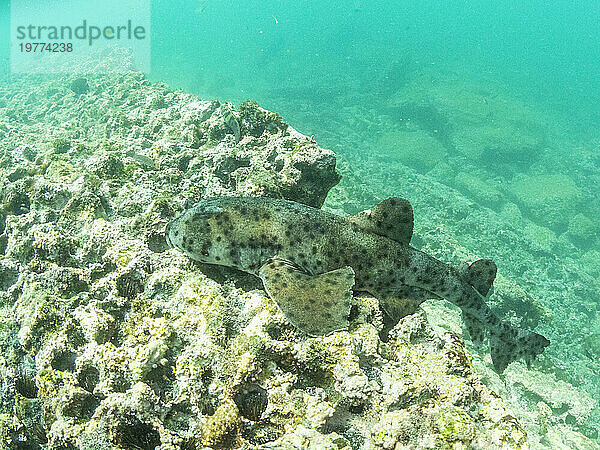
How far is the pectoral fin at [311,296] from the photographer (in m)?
3.10

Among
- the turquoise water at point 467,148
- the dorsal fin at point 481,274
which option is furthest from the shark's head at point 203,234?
the turquoise water at point 467,148

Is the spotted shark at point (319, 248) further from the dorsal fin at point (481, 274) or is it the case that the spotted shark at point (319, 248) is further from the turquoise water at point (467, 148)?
the turquoise water at point (467, 148)

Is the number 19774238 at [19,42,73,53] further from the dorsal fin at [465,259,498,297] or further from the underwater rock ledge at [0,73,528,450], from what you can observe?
the dorsal fin at [465,259,498,297]

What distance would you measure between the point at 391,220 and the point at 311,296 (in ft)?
5.04

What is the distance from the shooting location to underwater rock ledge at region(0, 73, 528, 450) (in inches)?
100

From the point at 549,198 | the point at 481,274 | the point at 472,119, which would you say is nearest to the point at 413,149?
the point at 549,198

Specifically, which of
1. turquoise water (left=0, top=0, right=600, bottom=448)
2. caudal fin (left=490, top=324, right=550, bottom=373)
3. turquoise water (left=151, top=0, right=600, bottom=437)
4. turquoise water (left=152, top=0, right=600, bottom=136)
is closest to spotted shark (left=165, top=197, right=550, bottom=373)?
caudal fin (left=490, top=324, right=550, bottom=373)

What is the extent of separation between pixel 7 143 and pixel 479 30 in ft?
483

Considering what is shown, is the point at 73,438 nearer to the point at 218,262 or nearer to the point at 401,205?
the point at 218,262

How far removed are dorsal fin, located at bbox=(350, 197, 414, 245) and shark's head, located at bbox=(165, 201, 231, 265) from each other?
160cm

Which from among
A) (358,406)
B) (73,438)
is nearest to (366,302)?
(358,406)

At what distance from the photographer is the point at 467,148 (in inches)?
985

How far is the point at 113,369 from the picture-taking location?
2.93 metres

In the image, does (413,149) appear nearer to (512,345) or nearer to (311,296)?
(512,345)
